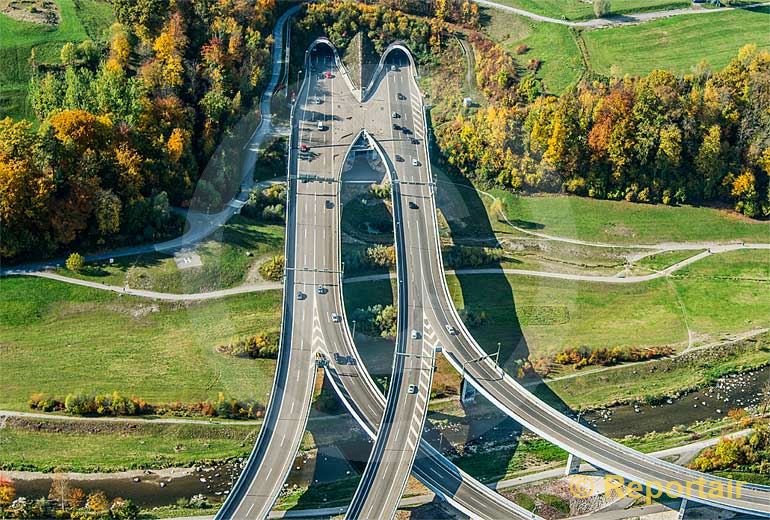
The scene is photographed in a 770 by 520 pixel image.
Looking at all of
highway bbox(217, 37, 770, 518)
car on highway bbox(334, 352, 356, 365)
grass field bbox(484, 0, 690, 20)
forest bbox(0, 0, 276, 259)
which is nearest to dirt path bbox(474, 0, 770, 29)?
grass field bbox(484, 0, 690, 20)

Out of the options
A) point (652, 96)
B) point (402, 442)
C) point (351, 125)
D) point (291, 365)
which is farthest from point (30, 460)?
point (652, 96)

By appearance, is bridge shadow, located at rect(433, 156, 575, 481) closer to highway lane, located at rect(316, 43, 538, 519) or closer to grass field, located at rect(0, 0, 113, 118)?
highway lane, located at rect(316, 43, 538, 519)

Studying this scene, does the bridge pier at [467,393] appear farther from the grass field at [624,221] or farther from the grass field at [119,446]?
the grass field at [624,221]

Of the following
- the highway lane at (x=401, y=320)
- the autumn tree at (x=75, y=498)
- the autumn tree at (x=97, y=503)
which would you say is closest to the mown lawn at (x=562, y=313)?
the highway lane at (x=401, y=320)

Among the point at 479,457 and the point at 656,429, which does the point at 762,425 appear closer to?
the point at 656,429

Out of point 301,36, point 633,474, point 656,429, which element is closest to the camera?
point 633,474

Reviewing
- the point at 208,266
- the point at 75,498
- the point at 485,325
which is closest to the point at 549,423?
the point at 485,325

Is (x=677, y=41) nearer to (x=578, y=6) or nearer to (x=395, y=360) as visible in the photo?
(x=578, y=6)
